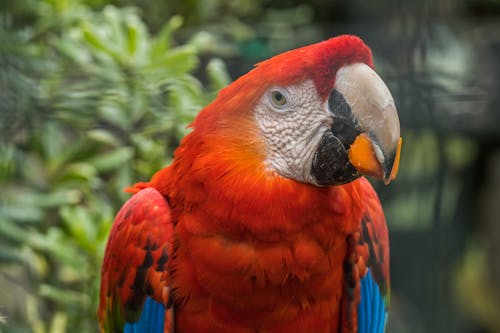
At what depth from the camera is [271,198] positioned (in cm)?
101

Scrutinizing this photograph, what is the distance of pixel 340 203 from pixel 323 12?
2191mm

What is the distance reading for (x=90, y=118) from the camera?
5.27 ft

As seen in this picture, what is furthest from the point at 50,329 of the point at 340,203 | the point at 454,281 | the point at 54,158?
the point at 454,281

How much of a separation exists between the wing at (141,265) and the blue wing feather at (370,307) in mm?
368

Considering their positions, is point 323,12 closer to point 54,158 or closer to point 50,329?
point 54,158

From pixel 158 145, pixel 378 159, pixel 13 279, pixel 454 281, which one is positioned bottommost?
pixel 454 281

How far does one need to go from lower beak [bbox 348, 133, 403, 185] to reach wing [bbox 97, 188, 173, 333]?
37cm

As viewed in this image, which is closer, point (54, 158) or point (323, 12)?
point (54, 158)

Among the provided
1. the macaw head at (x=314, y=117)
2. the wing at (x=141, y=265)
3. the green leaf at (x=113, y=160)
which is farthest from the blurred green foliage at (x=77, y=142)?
the macaw head at (x=314, y=117)

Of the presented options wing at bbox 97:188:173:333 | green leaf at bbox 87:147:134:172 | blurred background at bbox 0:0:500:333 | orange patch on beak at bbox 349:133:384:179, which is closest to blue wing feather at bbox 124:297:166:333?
wing at bbox 97:188:173:333

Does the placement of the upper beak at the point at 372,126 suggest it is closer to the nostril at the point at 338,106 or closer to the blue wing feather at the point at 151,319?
the nostril at the point at 338,106

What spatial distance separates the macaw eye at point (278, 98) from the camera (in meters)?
1.04

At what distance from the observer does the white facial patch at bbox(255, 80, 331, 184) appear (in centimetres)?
101

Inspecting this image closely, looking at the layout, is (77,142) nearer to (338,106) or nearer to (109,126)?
(109,126)
